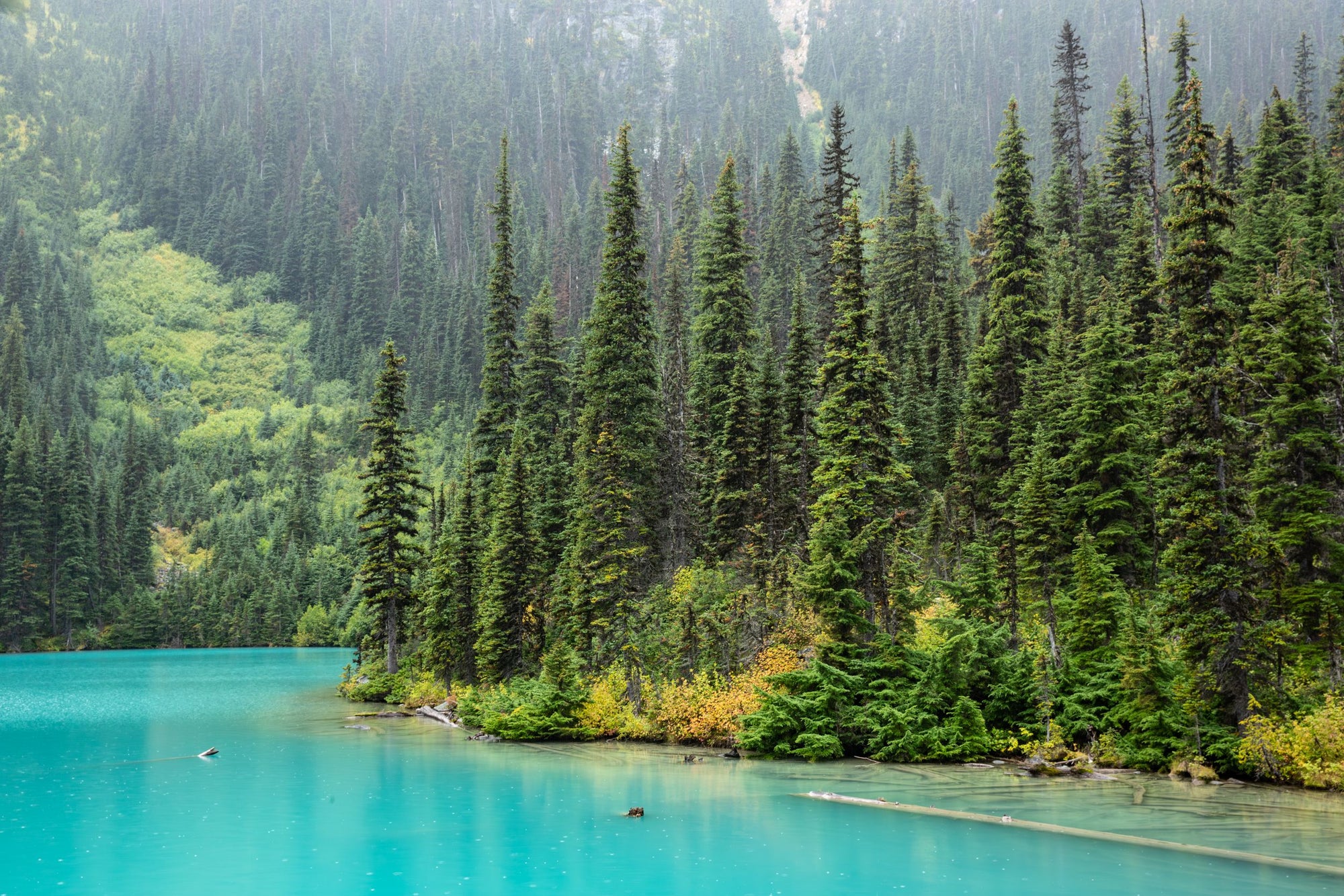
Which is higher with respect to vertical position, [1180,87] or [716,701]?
[1180,87]

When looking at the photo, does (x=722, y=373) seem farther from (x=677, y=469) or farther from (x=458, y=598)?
(x=458, y=598)

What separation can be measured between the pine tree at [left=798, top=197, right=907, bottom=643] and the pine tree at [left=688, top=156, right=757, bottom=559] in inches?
324

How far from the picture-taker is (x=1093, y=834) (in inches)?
902

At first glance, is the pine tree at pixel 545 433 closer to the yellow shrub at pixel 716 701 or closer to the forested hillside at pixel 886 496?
the forested hillside at pixel 886 496

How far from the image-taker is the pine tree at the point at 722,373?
157 feet

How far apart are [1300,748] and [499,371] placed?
47873mm

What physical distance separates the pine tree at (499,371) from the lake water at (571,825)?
80.0ft

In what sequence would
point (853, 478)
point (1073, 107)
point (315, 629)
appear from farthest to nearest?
point (315, 629) < point (1073, 107) < point (853, 478)

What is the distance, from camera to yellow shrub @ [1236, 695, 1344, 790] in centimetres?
2603

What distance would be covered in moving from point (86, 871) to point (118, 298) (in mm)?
167562

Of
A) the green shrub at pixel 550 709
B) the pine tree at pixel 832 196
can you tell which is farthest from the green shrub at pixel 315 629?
the green shrub at pixel 550 709

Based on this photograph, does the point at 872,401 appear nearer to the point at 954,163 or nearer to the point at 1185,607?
the point at 1185,607

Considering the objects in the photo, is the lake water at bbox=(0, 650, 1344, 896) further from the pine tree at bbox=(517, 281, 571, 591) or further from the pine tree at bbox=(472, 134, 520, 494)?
the pine tree at bbox=(472, 134, 520, 494)

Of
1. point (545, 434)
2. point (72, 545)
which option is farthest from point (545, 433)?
point (72, 545)
